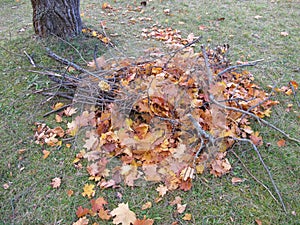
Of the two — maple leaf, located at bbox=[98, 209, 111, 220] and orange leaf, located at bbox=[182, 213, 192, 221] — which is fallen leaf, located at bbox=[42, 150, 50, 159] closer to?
maple leaf, located at bbox=[98, 209, 111, 220]

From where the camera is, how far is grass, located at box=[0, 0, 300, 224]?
2.07m

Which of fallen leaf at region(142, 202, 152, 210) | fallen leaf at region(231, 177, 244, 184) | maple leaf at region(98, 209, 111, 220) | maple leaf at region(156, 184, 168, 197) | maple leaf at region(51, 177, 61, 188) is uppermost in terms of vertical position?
fallen leaf at region(231, 177, 244, 184)

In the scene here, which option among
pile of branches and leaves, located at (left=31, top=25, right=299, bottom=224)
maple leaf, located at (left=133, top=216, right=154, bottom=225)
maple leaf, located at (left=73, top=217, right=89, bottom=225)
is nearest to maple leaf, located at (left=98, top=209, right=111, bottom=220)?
pile of branches and leaves, located at (left=31, top=25, right=299, bottom=224)

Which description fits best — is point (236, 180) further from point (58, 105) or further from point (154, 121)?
point (58, 105)

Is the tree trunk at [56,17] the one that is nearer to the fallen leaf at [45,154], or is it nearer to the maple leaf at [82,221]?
the fallen leaf at [45,154]

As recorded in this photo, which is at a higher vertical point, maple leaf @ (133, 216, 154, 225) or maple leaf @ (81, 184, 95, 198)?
maple leaf @ (81, 184, 95, 198)

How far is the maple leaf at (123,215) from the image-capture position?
201 centimetres

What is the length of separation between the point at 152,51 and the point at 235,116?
1.45 meters

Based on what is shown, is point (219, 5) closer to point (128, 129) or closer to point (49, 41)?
point (49, 41)

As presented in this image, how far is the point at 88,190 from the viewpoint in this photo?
2191 millimetres

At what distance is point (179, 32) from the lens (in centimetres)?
432

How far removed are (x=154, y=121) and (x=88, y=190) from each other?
824mm

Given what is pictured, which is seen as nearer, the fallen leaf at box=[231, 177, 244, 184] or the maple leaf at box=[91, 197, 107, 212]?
the maple leaf at box=[91, 197, 107, 212]

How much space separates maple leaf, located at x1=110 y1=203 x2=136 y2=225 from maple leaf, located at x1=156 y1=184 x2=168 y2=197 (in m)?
0.27
